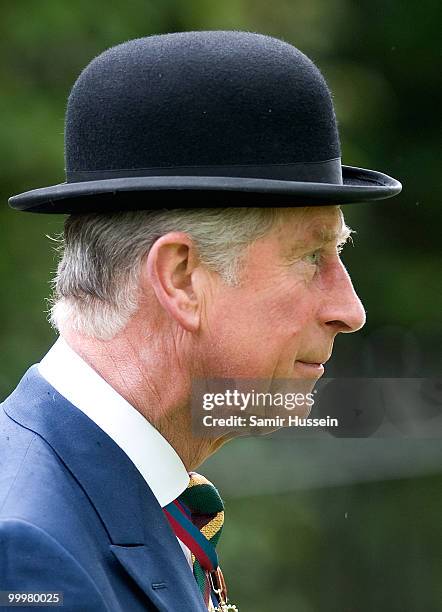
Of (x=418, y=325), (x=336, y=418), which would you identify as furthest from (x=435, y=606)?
(x=336, y=418)

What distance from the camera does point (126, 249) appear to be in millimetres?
1976

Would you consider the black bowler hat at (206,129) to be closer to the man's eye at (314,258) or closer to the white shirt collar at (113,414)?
the man's eye at (314,258)

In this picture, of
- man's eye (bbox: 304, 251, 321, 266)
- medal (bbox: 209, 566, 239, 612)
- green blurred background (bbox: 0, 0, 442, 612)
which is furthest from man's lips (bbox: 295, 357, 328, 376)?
green blurred background (bbox: 0, 0, 442, 612)

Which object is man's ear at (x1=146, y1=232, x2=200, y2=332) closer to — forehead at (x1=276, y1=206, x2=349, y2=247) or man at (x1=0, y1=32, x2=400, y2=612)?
man at (x1=0, y1=32, x2=400, y2=612)

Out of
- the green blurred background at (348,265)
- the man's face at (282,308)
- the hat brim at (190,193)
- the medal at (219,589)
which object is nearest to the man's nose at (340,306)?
the man's face at (282,308)

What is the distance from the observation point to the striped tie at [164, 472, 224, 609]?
6.57 feet

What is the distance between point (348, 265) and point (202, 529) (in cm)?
638

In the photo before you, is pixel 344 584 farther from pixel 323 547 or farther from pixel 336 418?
pixel 336 418

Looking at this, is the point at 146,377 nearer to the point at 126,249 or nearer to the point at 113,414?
the point at 113,414

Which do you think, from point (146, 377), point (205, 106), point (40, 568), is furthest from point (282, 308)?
point (40, 568)

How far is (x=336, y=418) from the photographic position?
2.33 m

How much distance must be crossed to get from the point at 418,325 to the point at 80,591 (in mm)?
6522

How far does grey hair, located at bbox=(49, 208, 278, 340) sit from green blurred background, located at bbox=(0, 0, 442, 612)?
3756 mm

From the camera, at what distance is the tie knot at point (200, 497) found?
2090 mm
